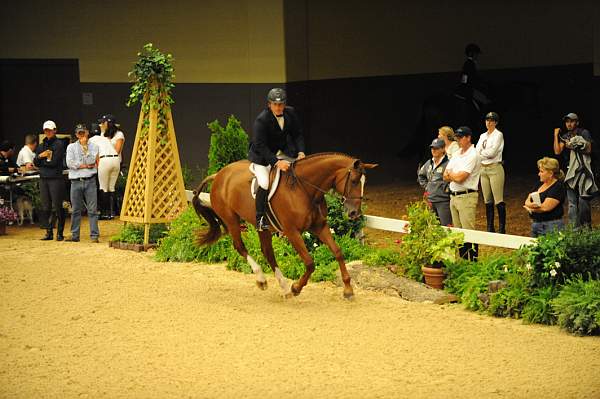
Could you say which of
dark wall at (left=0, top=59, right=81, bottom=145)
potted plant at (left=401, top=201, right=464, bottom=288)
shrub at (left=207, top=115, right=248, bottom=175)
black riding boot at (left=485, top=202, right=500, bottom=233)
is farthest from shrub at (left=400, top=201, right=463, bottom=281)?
dark wall at (left=0, top=59, right=81, bottom=145)

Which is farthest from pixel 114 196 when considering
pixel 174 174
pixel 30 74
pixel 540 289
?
pixel 540 289

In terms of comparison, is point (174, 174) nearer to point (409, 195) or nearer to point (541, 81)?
point (409, 195)

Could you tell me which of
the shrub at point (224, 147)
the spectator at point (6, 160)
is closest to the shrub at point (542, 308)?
the shrub at point (224, 147)

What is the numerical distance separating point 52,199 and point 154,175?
2.10 meters

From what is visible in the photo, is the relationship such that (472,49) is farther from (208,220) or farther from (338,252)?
(338,252)

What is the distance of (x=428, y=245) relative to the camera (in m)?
11.9

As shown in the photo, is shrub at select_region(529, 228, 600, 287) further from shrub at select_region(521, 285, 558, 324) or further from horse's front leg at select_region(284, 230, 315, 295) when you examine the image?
horse's front leg at select_region(284, 230, 315, 295)

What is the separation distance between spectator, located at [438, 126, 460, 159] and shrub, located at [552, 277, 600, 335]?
11.3 feet

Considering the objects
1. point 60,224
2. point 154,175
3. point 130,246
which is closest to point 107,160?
point 60,224

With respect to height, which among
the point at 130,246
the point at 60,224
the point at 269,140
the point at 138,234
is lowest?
the point at 130,246

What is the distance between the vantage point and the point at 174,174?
15.9 meters

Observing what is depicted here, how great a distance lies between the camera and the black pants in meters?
16.6

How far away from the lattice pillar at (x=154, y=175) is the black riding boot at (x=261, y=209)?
12.1 feet

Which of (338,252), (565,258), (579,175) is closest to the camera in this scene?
(565,258)
